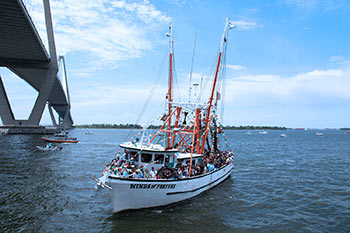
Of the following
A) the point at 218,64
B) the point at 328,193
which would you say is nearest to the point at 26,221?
the point at 218,64

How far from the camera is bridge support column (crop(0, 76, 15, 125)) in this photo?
7375 cm

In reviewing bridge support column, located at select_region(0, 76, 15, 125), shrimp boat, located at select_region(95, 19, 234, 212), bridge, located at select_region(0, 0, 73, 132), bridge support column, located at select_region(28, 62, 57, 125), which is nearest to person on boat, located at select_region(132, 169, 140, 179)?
shrimp boat, located at select_region(95, 19, 234, 212)

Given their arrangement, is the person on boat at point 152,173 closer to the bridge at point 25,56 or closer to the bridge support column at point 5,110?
the bridge at point 25,56

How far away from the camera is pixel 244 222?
45.5ft

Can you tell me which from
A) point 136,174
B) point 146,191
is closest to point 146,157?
point 136,174

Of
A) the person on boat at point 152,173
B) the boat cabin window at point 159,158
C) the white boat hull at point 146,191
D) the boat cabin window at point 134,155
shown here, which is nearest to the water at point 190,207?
the white boat hull at point 146,191

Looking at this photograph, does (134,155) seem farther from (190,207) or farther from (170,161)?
(190,207)

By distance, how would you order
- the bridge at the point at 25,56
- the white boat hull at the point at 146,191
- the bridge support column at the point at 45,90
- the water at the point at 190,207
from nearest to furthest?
the water at the point at 190,207 < the white boat hull at the point at 146,191 < the bridge at the point at 25,56 < the bridge support column at the point at 45,90

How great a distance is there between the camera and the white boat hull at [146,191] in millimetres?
13281

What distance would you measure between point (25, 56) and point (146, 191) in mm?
67706

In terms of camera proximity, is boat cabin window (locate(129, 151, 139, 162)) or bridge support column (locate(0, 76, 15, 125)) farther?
bridge support column (locate(0, 76, 15, 125))

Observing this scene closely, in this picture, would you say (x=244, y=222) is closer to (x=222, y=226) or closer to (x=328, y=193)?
(x=222, y=226)

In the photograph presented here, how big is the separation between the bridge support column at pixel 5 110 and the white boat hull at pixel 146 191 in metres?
77.3

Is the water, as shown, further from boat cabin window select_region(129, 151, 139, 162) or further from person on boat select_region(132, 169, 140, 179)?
boat cabin window select_region(129, 151, 139, 162)
